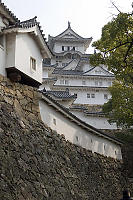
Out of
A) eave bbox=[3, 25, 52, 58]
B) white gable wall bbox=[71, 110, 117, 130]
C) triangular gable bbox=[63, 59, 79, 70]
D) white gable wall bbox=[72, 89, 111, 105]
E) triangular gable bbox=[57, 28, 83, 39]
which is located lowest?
white gable wall bbox=[71, 110, 117, 130]

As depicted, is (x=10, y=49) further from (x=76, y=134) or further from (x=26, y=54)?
(x=76, y=134)

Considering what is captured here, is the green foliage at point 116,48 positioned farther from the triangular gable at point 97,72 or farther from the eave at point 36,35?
the triangular gable at point 97,72

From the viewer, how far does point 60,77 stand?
34781mm

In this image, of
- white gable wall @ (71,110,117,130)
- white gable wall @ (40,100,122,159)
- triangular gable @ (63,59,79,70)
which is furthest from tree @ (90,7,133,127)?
triangular gable @ (63,59,79,70)

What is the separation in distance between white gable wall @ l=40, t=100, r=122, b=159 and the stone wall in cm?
45

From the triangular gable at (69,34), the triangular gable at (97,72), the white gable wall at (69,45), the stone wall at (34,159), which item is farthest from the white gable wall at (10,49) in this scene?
the triangular gable at (69,34)

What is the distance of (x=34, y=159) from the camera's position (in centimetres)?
870

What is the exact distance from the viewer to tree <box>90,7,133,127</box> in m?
9.98

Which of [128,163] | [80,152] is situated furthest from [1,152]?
[128,163]

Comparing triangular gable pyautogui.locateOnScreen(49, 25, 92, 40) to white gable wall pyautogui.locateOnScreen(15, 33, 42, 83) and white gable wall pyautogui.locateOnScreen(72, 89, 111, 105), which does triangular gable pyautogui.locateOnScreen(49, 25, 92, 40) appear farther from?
white gable wall pyautogui.locateOnScreen(15, 33, 42, 83)

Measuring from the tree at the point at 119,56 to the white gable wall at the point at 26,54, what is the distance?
3062 mm

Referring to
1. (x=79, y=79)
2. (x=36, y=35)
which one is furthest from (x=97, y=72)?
(x=36, y=35)

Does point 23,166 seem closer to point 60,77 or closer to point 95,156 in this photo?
point 95,156

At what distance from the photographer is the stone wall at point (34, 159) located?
744 cm
